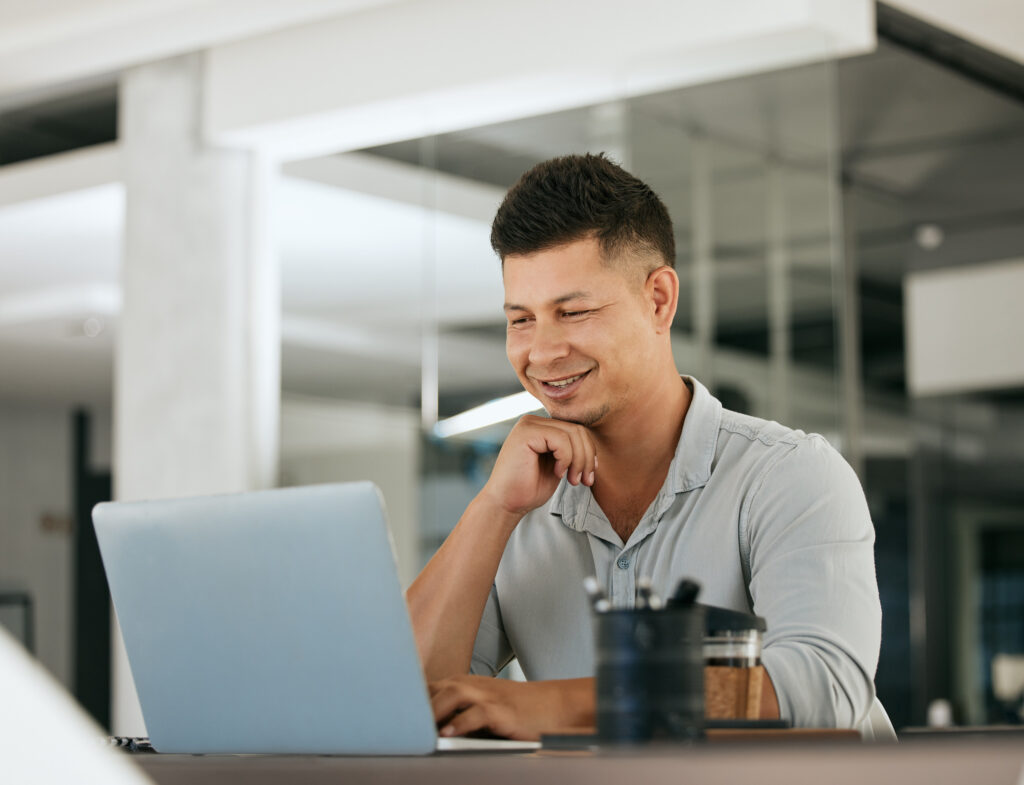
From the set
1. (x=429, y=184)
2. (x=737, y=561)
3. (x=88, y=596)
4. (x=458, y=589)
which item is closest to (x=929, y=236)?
(x=429, y=184)

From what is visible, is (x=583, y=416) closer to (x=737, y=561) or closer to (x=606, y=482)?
(x=606, y=482)

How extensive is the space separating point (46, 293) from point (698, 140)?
4504mm

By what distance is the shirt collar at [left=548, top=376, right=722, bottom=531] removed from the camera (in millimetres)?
1801

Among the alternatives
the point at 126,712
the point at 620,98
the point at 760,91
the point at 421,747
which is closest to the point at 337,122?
the point at 620,98

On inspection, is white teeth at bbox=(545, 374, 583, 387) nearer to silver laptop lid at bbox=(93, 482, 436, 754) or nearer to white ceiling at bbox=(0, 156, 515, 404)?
silver laptop lid at bbox=(93, 482, 436, 754)

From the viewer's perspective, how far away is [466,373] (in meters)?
4.62

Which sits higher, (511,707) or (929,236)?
(929,236)

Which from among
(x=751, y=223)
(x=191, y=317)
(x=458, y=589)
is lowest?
(x=458, y=589)

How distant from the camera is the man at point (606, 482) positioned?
166 centimetres

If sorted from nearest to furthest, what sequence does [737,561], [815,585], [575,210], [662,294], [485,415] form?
[815,585], [737,561], [575,210], [662,294], [485,415]

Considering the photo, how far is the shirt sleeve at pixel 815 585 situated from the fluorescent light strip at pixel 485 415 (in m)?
2.66

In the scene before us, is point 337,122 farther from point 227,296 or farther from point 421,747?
point 421,747

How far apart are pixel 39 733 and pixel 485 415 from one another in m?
3.87

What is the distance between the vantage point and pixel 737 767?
0.83 m
